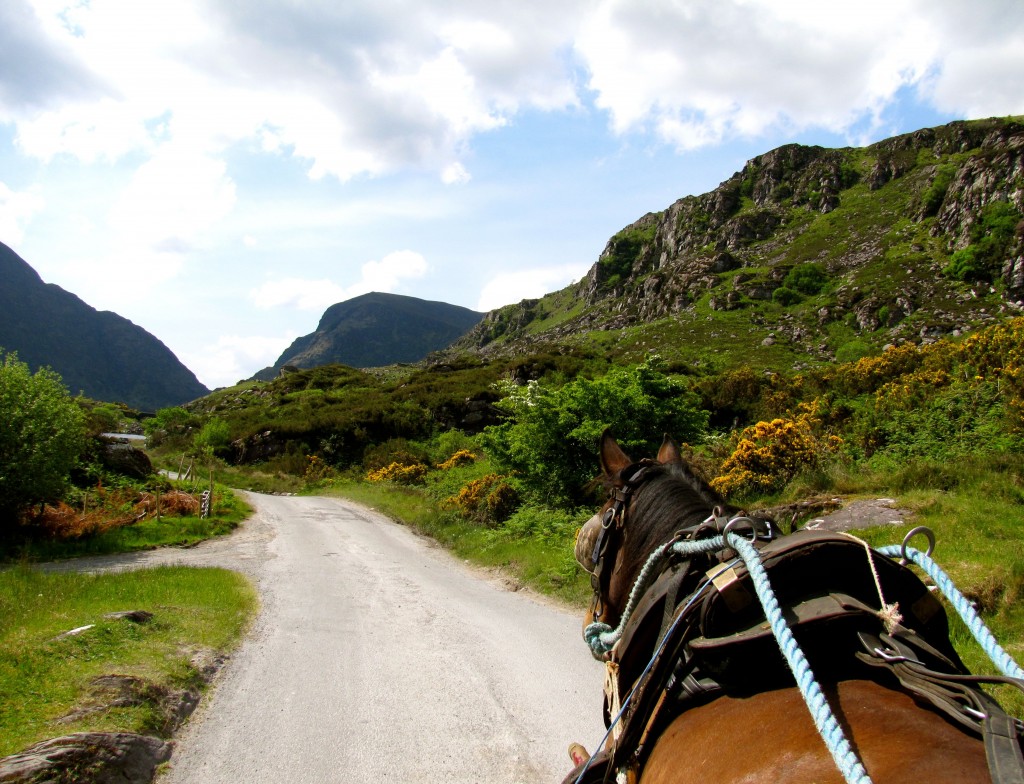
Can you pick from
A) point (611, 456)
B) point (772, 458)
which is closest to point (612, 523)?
point (611, 456)

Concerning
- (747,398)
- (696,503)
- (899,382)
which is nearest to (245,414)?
(747,398)

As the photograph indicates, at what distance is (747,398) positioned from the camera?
19.4 m

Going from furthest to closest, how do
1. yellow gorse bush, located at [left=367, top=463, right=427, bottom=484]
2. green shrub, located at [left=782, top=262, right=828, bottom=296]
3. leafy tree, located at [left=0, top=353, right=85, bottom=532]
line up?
green shrub, located at [left=782, top=262, right=828, bottom=296] → yellow gorse bush, located at [left=367, top=463, right=427, bottom=484] → leafy tree, located at [left=0, top=353, right=85, bottom=532]

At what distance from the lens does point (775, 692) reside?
159 cm

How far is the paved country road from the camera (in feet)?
12.1

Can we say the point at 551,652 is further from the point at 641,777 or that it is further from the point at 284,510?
the point at 284,510

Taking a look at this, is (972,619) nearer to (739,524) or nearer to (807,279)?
(739,524)

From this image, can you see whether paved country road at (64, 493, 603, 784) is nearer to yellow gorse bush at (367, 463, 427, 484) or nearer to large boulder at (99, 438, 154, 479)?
large boulder at (99, 438, 154, 479)

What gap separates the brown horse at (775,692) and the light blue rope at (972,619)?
0.31 feet

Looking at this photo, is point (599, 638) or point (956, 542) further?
point (956, 542)

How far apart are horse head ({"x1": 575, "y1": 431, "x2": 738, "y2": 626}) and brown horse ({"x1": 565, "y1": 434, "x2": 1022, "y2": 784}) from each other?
343 mm

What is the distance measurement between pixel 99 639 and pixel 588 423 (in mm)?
9001

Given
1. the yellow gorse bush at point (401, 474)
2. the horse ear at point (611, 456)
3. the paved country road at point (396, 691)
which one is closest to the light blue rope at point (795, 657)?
the horse ear at point (611, 456)

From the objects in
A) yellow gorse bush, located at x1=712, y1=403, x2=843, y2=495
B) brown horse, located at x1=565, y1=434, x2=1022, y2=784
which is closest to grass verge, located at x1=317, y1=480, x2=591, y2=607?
yellow gorse bush, located at x1=712, y1=403, x2=843, y2=495
